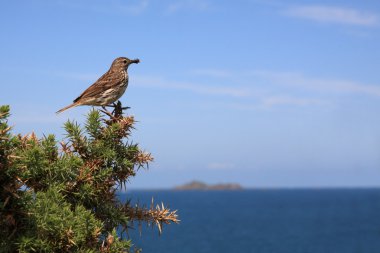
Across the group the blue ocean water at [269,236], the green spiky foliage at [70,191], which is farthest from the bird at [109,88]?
the blue ocean water at [269,236]

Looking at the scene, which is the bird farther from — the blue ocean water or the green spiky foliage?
the blue ocean water

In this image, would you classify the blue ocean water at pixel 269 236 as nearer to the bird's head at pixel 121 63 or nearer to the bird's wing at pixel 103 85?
the bird's head at pixel 121 63

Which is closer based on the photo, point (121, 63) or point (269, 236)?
point (121, 63)

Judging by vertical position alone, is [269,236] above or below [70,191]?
below

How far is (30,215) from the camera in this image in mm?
4180

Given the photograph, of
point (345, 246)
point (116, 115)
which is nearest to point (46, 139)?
point (116, 115)

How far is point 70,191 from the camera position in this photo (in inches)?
194

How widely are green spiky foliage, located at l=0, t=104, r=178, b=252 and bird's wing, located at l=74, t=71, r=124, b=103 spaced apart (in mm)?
4308

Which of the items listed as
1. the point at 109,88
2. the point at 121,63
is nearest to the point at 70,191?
the point at 109,88

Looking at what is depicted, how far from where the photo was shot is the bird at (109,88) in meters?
10.0

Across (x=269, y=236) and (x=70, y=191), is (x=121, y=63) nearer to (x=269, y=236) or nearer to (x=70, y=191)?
(x=70, y=191)

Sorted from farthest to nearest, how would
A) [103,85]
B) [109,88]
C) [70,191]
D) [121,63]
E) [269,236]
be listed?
[269,236]
[121,63]
[103,85]
[109,88]
[70,191]

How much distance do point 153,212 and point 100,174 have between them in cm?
63

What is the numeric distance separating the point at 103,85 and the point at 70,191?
17.8 ft
